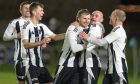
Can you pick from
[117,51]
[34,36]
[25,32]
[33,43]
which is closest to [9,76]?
[34,36]

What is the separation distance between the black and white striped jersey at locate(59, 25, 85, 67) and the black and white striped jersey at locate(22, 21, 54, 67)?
574mm

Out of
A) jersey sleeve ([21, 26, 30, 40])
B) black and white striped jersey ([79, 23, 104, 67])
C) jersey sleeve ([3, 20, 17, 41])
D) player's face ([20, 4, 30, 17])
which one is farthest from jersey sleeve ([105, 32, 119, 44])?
jersey sleeve ([3, 20, 17, 41])

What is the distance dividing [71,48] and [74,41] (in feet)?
0.45

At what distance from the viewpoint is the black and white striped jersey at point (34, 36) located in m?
14.8

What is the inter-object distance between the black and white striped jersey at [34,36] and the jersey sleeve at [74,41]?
718 mm

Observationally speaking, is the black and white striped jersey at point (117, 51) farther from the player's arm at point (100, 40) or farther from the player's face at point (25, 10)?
the player's face at point (25, 10)

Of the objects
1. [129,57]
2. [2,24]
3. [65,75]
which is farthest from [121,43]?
[2,24]

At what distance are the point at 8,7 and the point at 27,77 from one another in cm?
2986

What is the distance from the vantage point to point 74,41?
14.3 metres

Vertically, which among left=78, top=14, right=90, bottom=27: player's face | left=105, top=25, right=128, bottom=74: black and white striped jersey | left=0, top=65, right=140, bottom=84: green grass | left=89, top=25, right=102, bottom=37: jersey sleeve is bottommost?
left=0, top=65, right=140, bottom=84: green grass

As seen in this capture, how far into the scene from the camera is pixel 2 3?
44812mm

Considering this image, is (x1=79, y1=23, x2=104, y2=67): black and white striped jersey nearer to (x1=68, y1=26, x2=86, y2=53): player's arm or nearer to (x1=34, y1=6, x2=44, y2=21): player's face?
(x1=68, y1=26, x2=86, y2=53): player's arm

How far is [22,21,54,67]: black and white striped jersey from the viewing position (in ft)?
48.5

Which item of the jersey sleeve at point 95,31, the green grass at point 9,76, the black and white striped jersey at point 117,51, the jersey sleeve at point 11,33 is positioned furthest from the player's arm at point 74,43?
the green grass at point 9,76
